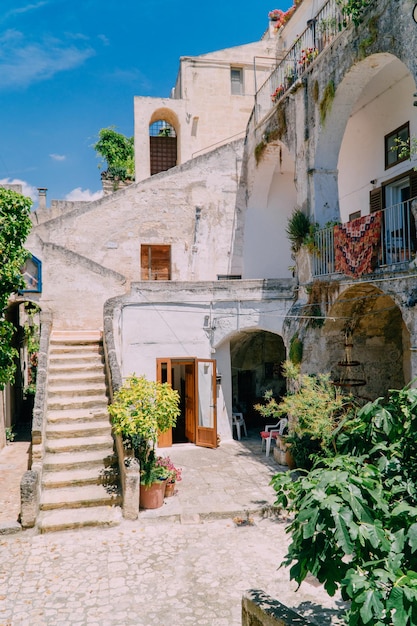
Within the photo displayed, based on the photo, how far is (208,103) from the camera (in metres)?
22.6

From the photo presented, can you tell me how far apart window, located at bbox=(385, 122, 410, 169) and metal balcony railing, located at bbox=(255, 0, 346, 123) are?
2.98m

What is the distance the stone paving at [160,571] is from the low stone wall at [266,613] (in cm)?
142

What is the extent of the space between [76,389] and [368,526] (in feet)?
30.1

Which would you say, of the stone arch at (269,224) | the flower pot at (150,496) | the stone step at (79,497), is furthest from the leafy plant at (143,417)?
the stone arch at (269,224)

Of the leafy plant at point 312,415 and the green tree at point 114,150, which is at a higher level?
the green tree at point 114,150

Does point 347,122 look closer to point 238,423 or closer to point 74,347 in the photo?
point 238,423

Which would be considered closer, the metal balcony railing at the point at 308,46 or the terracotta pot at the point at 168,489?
the terracotta pot at the point at 168,489

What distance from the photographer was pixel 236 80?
23172 millimetres

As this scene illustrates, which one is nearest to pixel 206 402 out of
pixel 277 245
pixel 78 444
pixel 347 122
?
pixel 78 444

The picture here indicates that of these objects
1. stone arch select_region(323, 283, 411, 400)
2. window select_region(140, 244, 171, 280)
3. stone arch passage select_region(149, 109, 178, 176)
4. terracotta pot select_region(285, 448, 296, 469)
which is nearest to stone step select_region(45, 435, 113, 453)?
terracotta pot select_region(285, 448, 296, 469)

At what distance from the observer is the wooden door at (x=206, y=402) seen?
13961 mm

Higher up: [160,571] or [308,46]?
[308,46]

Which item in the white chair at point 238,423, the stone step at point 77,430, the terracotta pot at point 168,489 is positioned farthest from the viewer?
the white chair at point 238,423

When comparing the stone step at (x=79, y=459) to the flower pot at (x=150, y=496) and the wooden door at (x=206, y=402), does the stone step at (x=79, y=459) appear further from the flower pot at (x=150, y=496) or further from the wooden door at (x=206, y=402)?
the wooden door at (x=206, y=402)
